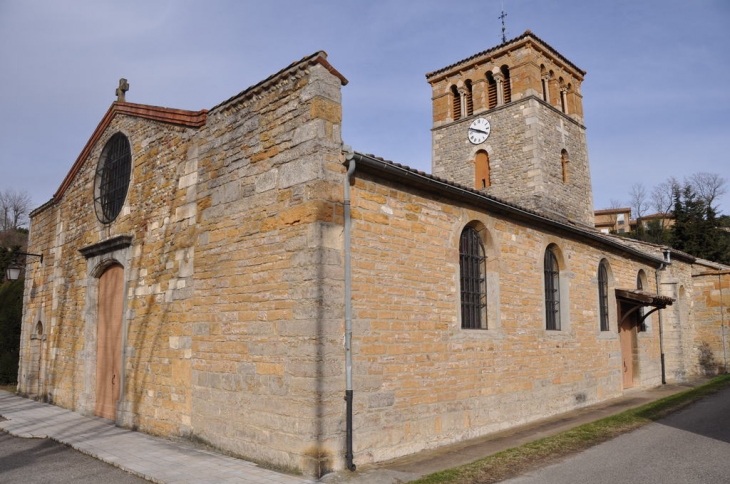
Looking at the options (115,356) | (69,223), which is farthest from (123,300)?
(69,223)

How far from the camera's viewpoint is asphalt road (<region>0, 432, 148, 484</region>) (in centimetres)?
656

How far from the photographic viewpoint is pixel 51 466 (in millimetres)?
7242

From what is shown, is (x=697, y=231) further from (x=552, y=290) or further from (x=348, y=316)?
(x=348, y=316)

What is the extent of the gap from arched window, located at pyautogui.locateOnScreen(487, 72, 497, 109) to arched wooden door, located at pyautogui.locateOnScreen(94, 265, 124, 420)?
15504 mm

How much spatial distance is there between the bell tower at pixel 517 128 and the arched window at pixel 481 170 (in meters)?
0.04

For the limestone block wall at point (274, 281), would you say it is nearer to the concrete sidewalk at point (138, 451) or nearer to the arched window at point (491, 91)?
the concrete sidewalk at point (138, 451)

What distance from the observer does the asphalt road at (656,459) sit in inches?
239

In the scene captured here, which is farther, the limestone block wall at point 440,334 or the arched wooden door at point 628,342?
the arched wooden door at point 628,342

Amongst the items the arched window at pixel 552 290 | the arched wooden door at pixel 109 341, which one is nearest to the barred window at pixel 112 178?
the arched wooden door at pixel 109 341

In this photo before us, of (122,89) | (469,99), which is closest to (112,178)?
(122,89)

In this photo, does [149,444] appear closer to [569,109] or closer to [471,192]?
[471,192]

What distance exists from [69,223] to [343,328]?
9.55m

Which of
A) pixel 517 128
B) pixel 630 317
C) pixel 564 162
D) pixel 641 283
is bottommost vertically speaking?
pixel 630 317

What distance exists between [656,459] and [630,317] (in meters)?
9.39
